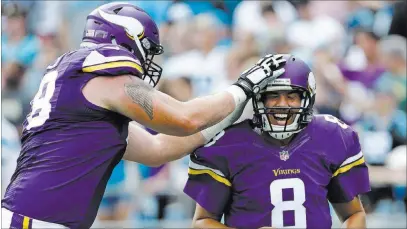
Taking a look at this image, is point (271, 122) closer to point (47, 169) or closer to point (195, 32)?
point (47, 169)

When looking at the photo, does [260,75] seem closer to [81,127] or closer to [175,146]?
[175,146]

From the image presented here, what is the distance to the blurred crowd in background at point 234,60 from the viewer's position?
6.43 m

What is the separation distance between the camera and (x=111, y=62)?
3.33 m

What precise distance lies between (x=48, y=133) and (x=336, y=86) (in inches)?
163

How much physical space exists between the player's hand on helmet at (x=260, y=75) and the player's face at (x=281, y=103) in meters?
0.10

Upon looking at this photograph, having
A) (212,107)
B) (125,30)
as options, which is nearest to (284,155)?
(212,107)

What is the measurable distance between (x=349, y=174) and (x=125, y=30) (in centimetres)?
123

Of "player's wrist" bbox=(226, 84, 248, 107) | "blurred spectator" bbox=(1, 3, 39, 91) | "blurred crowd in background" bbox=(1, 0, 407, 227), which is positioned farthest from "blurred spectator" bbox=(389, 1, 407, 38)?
"player's wrist" bbox=(226, 84, 248, 107)

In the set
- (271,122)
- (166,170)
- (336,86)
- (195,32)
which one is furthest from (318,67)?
(271,122)

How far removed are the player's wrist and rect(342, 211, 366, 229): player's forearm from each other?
0.82 m

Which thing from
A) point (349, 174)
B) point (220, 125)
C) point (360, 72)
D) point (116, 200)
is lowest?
point (116, 200)

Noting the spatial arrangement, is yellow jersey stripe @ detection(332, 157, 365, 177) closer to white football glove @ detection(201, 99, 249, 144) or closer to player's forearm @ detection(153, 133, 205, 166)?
white football glove @ detection(201, 99, 249, 144)

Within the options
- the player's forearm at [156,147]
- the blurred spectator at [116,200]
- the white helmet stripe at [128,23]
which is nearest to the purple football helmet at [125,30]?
the white helmet stripe at [128,23]

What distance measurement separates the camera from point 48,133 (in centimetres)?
339
